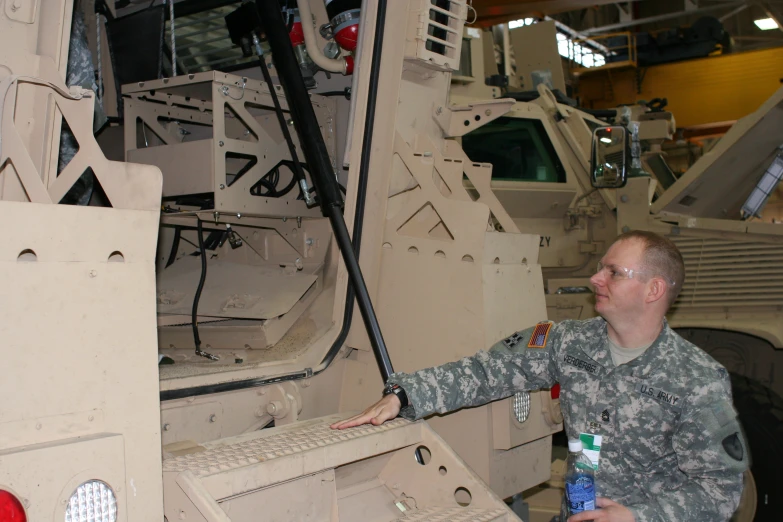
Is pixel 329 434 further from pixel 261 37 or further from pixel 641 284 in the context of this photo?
pixel 261 37

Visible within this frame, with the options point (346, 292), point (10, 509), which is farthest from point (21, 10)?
point (346, 292)

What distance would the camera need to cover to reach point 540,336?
2.88m

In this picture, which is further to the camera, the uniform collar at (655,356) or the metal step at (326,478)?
the uniform collar at (655,356)

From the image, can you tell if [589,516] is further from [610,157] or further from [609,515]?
Answer: [610,157]

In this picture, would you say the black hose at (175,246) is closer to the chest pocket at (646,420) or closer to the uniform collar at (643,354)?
the uniform collar at (643,354)

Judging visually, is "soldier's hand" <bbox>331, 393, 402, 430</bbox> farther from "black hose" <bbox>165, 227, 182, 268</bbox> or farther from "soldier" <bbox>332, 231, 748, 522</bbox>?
"black hose" <bbox>165, 227, 182, 268</bbox>

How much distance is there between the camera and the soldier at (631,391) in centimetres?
228

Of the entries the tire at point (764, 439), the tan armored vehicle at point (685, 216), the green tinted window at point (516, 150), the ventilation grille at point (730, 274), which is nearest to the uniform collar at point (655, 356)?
the tan armored vehicle at point (685, 216)

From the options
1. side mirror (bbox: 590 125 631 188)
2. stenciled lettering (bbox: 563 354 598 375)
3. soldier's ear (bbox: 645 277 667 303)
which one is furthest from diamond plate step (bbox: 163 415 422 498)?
side mirror (bbox: 590 125 631 188)

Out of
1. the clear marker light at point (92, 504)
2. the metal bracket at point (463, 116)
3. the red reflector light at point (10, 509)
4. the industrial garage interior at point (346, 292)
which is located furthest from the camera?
the metal bracket at point (463, 116)

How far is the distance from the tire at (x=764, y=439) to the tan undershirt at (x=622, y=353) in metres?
2.44

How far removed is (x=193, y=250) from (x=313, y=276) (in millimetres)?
1017

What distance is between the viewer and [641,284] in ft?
8.41

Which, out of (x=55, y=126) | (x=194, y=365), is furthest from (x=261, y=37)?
(x=55, y=126)
